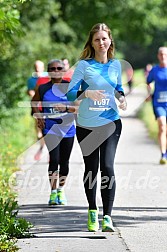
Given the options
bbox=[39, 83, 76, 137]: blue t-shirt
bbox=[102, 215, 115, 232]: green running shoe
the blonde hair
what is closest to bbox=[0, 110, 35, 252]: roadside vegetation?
bbox=[102, 215, 115, 232]: green running shoe

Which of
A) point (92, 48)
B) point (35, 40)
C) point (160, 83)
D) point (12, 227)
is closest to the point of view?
point (12, 227)

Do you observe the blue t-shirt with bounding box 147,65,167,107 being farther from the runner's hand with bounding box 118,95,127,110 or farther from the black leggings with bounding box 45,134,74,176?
the runner's hand with bounding box 118,95,127,110

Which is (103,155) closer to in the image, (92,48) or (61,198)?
(92,48)

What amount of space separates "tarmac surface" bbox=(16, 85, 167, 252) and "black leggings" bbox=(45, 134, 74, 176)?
1.57ft

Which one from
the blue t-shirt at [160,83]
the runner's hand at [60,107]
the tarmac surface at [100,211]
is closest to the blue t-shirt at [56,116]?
the runner's hand at [60,107]

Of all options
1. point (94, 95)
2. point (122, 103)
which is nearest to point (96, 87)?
point (94, 95)

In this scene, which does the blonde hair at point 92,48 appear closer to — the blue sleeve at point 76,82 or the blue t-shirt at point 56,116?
the blue sleeve at point 76,82

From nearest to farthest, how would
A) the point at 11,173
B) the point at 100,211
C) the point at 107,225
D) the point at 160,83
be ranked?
the point at 107,225, the point at 100,211, the point at 11,173, the point at 160,83

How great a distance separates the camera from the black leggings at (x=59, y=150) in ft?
35.3

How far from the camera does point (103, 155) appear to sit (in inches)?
334

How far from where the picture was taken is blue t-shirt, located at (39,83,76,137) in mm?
10742

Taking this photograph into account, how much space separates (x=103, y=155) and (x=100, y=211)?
1.78 metres

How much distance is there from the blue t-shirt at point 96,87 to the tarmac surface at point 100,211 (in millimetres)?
1145

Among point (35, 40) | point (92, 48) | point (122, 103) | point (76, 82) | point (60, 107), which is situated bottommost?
point (35, 40)
